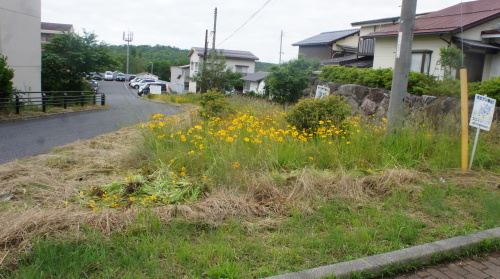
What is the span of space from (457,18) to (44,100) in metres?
18.8

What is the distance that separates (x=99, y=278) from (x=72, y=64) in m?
23.1

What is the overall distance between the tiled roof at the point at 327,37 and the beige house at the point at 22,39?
2454 cm

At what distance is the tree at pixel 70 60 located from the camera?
2284 cm

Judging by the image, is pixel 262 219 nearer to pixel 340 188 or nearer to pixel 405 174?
pixel 340 188

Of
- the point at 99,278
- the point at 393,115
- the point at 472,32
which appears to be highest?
the point at 472,32

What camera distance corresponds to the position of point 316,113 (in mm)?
7848

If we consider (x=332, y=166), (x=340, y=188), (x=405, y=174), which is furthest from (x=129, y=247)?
(x=405, y=174)

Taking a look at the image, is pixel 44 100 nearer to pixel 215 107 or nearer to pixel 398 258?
pixel 215 107

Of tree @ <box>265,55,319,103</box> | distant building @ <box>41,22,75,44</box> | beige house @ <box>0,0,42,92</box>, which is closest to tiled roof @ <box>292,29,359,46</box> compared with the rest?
tree @ <box>265,55,319,103</box>

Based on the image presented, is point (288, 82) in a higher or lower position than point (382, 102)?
higher

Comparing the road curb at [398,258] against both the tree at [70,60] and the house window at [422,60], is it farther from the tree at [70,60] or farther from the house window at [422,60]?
the tree at [70,60]

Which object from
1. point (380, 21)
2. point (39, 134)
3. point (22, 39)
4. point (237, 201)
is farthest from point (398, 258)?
point (380, 21)

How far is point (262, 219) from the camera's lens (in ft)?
13.8

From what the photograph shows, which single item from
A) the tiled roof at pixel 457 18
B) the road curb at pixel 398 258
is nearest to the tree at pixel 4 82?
the road curb at pixel 398 258
